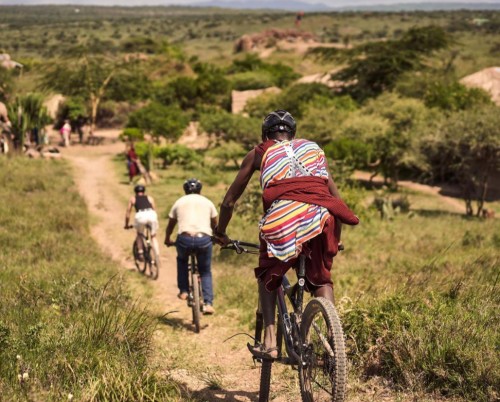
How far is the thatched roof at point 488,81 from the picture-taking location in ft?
120

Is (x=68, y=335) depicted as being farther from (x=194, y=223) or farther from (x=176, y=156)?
(x=176, y=156)

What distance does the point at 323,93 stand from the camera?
41.1 meters

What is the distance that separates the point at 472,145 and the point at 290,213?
17872 mm

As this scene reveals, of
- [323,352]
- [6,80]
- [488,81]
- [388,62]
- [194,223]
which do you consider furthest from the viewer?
[388,62]

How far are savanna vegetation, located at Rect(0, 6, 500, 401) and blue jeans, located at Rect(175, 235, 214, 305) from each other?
610mm

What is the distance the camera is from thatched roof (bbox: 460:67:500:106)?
3649 cm

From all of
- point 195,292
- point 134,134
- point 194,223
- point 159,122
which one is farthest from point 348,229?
point 134,134

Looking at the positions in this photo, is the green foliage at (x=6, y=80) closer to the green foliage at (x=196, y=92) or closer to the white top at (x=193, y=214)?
the green foliage at (x=196, y=92)

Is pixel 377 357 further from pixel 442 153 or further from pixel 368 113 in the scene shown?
pixel 368 113

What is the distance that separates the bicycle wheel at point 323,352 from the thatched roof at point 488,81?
35374mm

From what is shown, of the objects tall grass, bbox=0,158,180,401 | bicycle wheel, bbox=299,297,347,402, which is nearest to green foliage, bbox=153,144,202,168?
tall grass, bbox=0,158,180,401

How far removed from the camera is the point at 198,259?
7.47 metres

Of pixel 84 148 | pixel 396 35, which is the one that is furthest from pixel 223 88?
pixel 396 35

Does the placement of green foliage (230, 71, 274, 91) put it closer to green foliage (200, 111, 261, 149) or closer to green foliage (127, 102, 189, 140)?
green foliage (127, 102, 189, 140)
